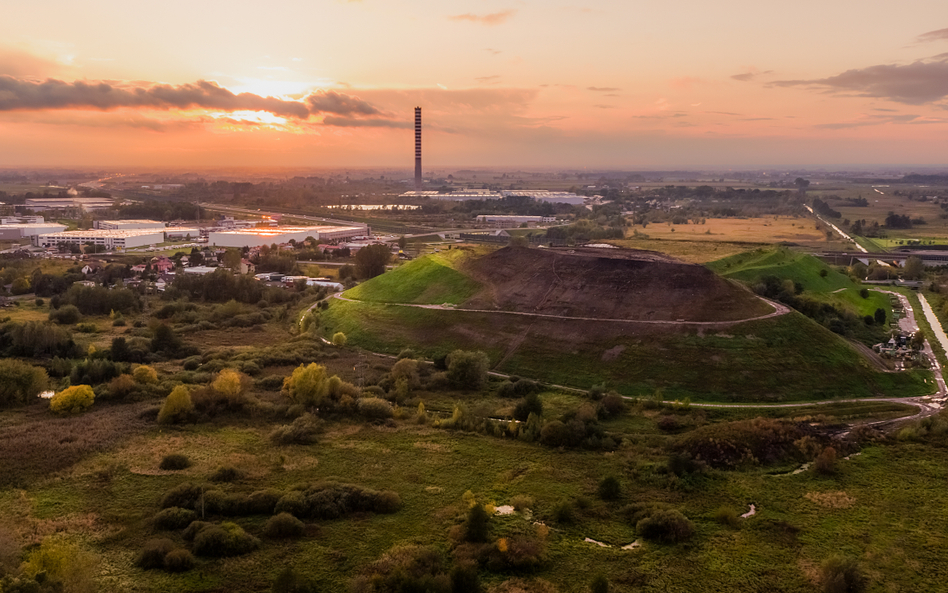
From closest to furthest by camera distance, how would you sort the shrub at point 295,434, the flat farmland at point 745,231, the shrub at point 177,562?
the shrub at point 177,562, the shrub at point 295,434, the flat farmland at point 745,231

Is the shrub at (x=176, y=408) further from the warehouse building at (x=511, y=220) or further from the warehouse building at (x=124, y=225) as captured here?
the warehouse building at (x=511, y=220)

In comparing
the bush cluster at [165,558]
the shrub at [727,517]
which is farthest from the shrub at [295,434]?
the shrub at [727,517]

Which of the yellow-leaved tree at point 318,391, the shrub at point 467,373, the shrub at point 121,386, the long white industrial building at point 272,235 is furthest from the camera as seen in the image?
the long white industrial building at point 272,235

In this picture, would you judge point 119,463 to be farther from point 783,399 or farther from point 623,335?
point 783,399

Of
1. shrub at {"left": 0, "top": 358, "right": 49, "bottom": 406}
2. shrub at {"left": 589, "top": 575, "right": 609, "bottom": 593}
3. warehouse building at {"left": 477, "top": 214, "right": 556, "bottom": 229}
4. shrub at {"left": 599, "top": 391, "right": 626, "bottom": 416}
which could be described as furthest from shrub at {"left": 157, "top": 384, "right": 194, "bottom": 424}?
warehouse building at {"left": 477, "top": 214, "right": 556, "bottom": 229}

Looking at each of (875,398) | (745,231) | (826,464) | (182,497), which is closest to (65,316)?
(182,497)

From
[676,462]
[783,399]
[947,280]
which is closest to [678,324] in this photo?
[783,399]
